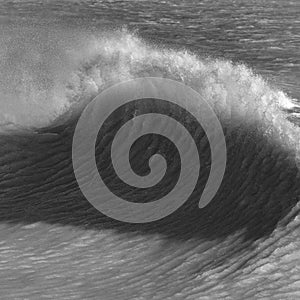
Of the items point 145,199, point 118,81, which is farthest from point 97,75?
point 145,199

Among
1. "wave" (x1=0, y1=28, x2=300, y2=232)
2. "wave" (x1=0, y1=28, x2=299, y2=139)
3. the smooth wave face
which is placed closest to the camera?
the smooth wave face

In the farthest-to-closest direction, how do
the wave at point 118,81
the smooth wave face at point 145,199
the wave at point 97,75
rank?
the wave at point 97,75
the wave at point 118,81
the smooth wave face at point 145,199

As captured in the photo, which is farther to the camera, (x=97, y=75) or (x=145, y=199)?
(x=97, y=75)

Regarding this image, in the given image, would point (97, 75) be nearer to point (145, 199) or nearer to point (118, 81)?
point (118, 81)

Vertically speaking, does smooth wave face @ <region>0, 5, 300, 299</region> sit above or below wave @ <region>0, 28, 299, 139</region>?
below

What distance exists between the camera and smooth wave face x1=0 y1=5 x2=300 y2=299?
996 centimetres

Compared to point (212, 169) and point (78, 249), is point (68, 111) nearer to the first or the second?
point (212, 169)

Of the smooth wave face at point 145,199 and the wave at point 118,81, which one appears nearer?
the smooth wave face at point 145,199

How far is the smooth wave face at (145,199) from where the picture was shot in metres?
9.96

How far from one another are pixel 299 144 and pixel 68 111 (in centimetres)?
609

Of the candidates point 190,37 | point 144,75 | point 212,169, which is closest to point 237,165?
point 212,169

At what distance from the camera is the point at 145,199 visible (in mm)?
12711

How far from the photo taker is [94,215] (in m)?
12.1

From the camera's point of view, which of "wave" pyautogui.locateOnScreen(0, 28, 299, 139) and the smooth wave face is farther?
"wave" pyautogui.locateOnScreen(0, 28, 299, 139)
